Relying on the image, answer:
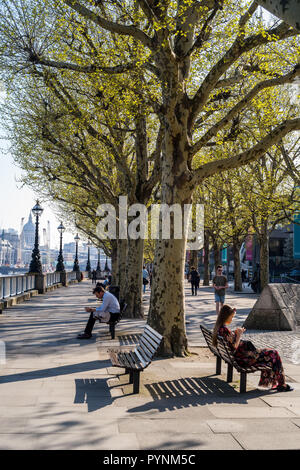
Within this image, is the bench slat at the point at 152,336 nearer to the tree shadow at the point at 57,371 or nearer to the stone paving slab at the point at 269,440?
the tree shadow at the point at 57,371

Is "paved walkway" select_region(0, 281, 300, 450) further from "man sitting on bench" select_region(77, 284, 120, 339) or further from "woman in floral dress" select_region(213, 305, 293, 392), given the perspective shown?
"man sitting on bench" select_region(77, 284, 120, 339)

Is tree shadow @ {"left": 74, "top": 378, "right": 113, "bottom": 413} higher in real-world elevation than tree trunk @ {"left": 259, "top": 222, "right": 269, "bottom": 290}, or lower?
lower

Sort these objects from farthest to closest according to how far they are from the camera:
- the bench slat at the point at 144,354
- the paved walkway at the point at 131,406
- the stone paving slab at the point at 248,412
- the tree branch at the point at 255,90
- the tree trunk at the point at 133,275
A: the tree trunk at the point at 133,275, the tree branch at the point at 255,90, the bench slat at the point at 144,354, the stone paving slab at the point at 248,412, the paved walkway at the point at 131,406

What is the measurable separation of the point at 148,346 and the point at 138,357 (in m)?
0.22

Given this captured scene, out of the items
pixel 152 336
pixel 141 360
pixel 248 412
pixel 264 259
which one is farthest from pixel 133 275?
pixel 264 259

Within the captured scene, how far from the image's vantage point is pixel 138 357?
26.4ft

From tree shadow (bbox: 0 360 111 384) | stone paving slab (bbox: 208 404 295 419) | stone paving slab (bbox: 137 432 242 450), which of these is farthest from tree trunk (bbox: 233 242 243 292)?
stone paving slab (bbox: 137 432 242 450)

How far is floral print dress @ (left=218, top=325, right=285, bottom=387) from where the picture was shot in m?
7.75

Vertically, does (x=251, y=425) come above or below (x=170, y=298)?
below

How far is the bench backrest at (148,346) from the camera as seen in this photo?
7.57 m

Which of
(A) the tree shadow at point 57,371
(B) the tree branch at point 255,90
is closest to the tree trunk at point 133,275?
(B) the tree branch at point 255,90

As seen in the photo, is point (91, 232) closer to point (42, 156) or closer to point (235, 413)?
point (42, 156)

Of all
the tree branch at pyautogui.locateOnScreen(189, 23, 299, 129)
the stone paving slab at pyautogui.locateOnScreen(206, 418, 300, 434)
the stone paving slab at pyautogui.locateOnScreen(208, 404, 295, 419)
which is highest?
the tree branch at pyautogui.locateOnScreen(189, 23, 299, 129)

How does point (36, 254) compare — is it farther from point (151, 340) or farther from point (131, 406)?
point (131, 406)
